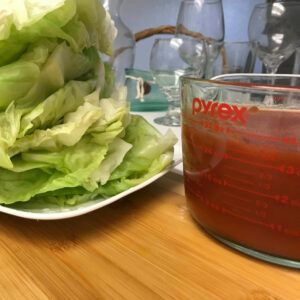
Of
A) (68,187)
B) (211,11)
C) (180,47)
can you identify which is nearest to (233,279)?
(68,187)

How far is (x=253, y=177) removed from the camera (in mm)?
311

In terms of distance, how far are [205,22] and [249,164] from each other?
3.07ft

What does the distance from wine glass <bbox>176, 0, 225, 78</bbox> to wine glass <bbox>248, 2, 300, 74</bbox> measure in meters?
0.15

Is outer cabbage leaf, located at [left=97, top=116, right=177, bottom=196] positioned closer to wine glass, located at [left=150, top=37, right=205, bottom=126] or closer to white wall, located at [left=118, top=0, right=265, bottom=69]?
wine glass, located at [left=150, top=37, right=205, bottom=126]

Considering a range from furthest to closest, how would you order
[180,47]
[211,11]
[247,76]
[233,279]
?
1. [211,11]
2. [180,47]
3. [247,76]
4. [233,279]

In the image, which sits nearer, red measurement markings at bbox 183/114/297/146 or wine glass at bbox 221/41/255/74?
red measurement markings at bbox 183/114/297/146

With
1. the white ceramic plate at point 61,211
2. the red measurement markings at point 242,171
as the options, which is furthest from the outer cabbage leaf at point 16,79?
the red measurement markings at point 242,171

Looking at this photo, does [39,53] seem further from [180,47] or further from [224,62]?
[224,62]

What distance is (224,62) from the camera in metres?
1.24

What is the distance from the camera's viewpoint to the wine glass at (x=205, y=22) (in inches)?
44.9

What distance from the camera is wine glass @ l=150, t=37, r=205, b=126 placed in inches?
38.1

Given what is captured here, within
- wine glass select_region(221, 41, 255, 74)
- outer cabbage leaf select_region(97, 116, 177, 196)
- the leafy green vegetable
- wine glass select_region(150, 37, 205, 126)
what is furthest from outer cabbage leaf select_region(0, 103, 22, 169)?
wine glass select_region(221, 41, 255, 74)

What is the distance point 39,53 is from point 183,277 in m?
0.25

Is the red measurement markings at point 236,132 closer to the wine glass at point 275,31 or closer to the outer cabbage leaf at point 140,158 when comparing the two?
the outer cabbage leaf at point 140,158
